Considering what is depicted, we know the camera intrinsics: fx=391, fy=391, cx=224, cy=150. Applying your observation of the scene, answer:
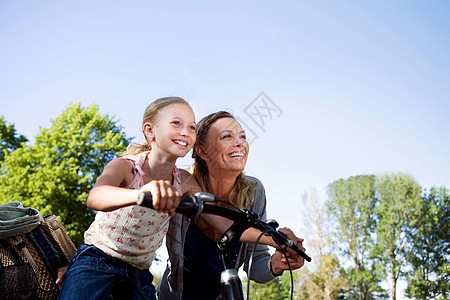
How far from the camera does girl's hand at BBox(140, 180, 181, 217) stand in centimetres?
154

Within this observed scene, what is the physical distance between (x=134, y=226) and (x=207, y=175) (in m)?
1.37

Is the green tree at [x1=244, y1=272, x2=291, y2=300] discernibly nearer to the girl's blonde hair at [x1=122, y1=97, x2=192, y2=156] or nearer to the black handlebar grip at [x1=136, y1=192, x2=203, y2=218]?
the girl's blonde hair at [x1=122, y1=97, x2=192, y2=156]

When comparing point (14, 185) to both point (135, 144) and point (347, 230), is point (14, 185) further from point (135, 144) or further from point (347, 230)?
point (347, 230)

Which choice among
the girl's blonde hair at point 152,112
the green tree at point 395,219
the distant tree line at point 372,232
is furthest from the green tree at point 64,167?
the green tree at point 395,219

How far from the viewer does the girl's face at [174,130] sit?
2686mm

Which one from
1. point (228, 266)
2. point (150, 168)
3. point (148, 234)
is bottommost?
point (228, 266)

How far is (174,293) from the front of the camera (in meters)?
3.32

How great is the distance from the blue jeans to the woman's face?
4.16 ft

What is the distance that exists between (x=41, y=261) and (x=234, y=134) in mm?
1939

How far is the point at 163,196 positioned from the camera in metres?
1.55

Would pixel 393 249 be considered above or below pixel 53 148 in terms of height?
below

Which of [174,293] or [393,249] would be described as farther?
[393,249]

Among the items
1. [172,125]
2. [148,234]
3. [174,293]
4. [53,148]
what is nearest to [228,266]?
[148,234]

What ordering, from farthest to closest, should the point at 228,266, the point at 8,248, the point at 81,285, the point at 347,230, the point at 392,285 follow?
the point at 347,230
the point at 392,285
the point at 8,248
the point at 81,285
the point at 228,266
